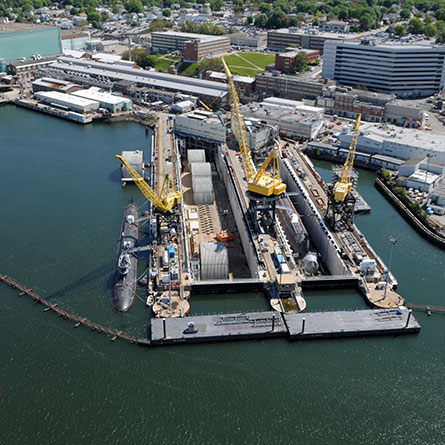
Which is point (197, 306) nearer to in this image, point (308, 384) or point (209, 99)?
point (308, 384)

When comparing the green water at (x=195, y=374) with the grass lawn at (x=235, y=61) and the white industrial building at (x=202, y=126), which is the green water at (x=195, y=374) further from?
the grass lawn at (x=235, y=61)

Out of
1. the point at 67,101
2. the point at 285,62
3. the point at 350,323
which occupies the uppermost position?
the point at 285,62

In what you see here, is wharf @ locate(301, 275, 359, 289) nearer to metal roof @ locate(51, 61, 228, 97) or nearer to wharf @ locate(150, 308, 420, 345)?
wharf @ locate(150, 308, 420, 345)

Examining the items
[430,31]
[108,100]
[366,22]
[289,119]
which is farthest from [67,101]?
[366,22]

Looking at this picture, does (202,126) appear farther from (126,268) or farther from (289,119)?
(126,268)

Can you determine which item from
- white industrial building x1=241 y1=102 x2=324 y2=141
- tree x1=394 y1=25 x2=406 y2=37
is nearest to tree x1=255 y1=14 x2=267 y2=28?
tree x1=394 y1=25 x2=406 y2=37

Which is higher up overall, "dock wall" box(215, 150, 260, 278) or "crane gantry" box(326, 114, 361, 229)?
"crane gantry" box(326, 114, 361, 229)
